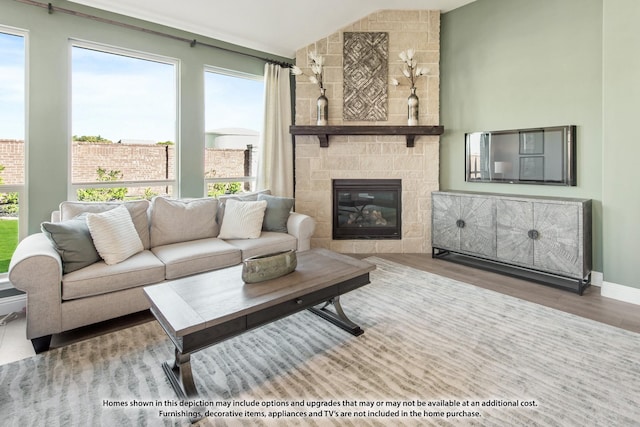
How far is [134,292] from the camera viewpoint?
251 cm

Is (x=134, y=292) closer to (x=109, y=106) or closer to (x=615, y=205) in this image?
(x=109, y=106)

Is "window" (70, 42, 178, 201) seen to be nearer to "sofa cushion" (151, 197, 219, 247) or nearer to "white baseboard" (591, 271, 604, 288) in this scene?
"sofa cushion" (151, 197, 219, 247)

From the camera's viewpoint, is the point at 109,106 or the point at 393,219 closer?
the point at 109,106

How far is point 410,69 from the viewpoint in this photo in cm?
426

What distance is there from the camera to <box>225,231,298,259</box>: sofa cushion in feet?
10.5

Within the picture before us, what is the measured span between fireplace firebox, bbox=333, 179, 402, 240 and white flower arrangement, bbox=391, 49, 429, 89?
1.29 metres

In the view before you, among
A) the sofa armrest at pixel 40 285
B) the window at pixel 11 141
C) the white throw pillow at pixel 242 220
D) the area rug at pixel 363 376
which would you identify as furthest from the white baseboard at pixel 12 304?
the white throw pillow at pixel 242 220

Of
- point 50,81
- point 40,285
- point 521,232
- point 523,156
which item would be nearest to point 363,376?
Result: point 40,285

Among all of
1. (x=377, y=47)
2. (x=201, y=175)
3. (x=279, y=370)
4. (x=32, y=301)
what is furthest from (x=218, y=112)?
(x=279, y=370)

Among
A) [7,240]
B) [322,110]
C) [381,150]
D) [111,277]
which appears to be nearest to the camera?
[111,277]

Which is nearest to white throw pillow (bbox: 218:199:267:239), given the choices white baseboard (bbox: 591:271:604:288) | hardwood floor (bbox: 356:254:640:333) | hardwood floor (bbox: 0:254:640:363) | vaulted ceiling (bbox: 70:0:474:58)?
hardwood floor (bbox: 0:254:640:363)

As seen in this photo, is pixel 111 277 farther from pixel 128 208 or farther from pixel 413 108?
pixel 413 108

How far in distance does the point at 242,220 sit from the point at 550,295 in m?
3.00

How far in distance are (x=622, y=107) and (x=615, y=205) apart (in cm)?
83
